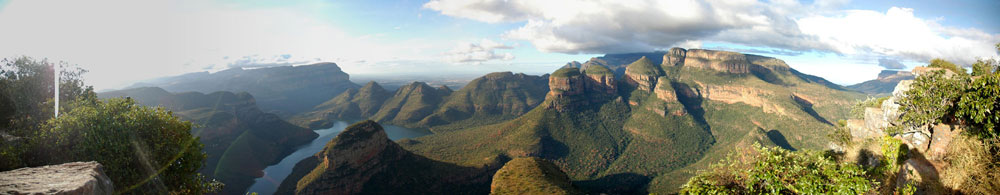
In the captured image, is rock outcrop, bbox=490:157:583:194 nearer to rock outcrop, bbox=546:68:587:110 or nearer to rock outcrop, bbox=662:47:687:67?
rock outcrop, bbox=546:68:587:110

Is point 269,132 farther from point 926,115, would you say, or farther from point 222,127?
point 926,115

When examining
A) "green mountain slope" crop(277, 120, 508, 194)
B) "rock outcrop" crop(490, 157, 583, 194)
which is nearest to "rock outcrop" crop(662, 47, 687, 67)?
"green mountain slope" crop(277, 120, 508, 194)

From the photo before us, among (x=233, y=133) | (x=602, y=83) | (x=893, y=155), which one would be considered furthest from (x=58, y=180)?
(x=602, y=83)

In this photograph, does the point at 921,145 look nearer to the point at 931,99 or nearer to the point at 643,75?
the point at 931,99

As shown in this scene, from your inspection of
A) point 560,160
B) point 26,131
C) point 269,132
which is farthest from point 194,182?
point 269,132

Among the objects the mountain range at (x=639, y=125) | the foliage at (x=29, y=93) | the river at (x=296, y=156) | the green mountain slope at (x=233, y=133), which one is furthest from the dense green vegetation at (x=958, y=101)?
the river at (x=296, y=156)
